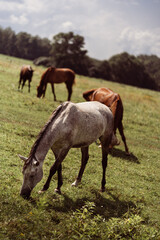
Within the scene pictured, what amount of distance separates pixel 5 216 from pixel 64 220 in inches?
49.8

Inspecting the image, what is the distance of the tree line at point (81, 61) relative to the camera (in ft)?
208

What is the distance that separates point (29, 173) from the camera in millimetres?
5168

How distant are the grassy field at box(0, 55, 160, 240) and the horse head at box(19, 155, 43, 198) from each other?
262 mm

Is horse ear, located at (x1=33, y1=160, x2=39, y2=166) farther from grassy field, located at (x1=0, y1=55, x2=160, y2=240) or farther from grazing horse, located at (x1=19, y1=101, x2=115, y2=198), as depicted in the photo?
grassy field, located at (x1=0, y1=55, x2=160, y2=240)

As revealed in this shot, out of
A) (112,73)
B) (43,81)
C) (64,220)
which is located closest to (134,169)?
(64,220)

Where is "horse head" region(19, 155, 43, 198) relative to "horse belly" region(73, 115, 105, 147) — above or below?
below

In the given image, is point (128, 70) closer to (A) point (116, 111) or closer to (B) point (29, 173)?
(A) point (116, 111)

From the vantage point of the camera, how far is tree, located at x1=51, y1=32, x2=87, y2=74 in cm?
6312

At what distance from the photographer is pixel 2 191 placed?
569 centimetres

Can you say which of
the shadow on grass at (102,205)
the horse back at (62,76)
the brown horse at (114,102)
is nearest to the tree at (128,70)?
the horse back at (62,76)

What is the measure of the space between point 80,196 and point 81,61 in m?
60.7

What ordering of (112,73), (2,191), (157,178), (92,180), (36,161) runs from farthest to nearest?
(112,73)
(157,178)
(92,180)
(2,191)
(36,161)

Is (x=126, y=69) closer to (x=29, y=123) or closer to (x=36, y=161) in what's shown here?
(x=29, y=123)

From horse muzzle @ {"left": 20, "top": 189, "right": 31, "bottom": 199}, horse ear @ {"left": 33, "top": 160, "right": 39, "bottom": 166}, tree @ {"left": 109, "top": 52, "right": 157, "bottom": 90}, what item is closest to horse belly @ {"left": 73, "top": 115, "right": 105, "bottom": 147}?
horse ear @ {"left": 33, "top": 160, "right": 39, "bottom": 166}
